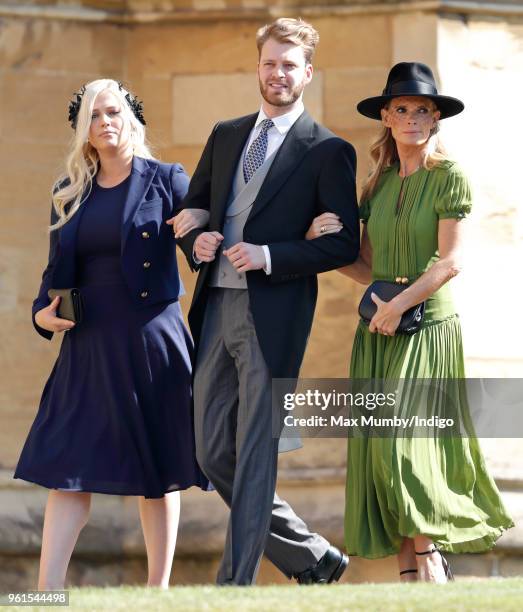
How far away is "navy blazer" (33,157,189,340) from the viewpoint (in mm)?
5520

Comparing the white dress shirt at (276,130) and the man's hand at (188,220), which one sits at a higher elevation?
the white dress shirt at (276,130)

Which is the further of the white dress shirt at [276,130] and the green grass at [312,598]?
the white dress shirt at [276,130]

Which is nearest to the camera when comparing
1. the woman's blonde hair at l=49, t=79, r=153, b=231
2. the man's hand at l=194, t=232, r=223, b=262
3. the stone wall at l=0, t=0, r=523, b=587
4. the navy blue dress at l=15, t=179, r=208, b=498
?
the man's hand at l=194, t=232, r=223, b=262

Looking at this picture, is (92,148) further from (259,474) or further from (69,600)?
(69,600)

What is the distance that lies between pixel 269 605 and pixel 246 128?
6.40 ft

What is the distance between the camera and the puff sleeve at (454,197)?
17.6ft

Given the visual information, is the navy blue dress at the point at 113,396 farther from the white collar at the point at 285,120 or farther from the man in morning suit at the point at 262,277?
the white collar at the point at 285,120

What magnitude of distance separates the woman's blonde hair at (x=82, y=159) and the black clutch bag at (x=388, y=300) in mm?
1035

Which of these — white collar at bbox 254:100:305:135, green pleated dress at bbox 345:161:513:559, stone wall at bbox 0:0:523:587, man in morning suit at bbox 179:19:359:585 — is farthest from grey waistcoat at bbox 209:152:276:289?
stone wall at bbox 0:0:523:587

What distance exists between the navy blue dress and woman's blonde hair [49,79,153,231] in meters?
0.08

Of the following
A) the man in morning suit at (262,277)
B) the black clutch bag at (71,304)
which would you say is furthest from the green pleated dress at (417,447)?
the black clutch bag at (71,304)

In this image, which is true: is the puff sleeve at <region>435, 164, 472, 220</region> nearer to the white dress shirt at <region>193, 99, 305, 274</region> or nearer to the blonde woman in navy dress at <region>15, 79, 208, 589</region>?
the white dress shirt at <region>193, 99, 305, 274</region>

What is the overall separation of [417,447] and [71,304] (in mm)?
1326

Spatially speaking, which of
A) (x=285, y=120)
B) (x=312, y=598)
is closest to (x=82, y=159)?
(x=285, y=120)
